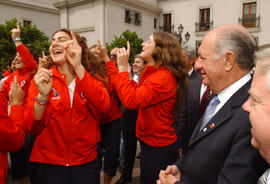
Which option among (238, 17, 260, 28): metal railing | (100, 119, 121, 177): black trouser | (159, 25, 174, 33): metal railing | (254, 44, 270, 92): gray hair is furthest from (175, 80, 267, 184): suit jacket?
(159, 25, 174, 33): metal railing

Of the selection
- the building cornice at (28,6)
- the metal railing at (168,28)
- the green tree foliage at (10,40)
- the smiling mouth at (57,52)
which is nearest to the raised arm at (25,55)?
the smiling mouth at (57,52)

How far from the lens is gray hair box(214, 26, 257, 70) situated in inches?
53.1

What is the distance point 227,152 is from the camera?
3.93ft

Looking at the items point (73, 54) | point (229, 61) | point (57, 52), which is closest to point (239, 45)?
point (229, 61)

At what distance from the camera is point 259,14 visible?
67.3 feet

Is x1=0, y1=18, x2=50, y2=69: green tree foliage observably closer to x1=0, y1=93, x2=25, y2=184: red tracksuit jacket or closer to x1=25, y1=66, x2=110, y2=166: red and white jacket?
x1=25, y1=66, x2=110, y2=166: red and white jacket

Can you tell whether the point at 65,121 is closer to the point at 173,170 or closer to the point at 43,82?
the point at 43,82

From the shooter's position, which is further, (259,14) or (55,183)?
(259,14)

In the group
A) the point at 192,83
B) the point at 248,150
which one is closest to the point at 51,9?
the point at 192,83

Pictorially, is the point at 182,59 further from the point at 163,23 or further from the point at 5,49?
the point at 163,23

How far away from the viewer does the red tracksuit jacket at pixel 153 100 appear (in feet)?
6.92

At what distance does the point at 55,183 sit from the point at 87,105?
0.72m

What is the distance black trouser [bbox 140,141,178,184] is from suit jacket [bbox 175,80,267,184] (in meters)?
0.83

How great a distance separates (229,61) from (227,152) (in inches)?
22.3
